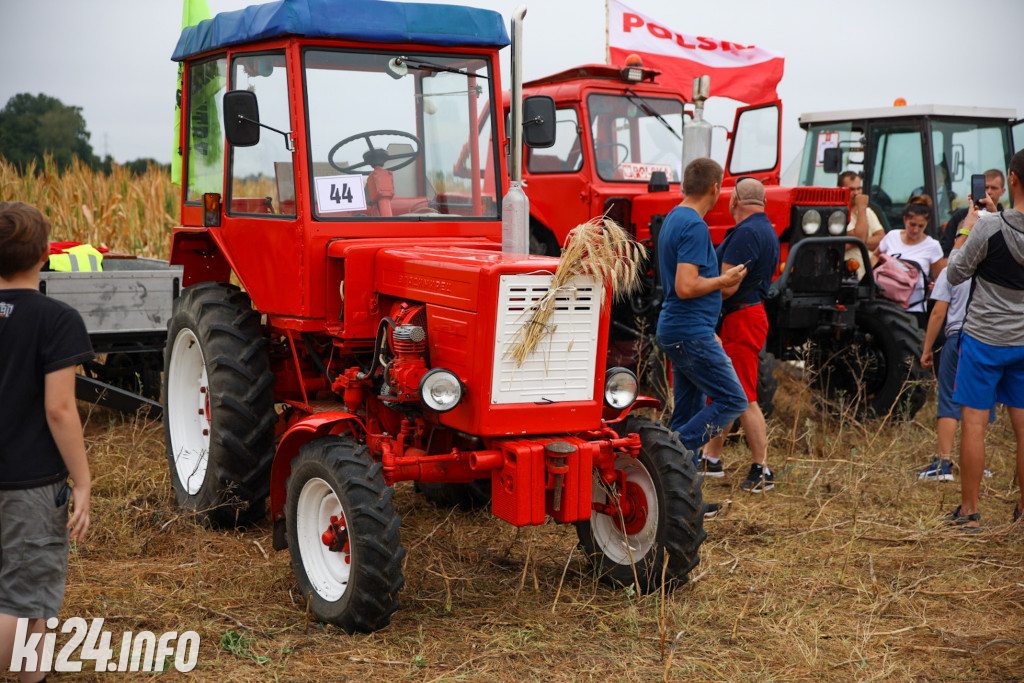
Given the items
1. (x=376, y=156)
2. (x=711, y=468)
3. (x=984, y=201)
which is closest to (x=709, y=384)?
(x=711, y=468)

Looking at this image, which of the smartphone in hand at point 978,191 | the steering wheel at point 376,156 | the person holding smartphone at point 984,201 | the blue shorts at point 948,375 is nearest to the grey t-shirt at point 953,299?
the blue shorts at point 948,375

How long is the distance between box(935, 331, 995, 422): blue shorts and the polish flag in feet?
19.1

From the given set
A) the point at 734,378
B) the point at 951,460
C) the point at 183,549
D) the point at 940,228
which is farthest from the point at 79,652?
the point at 940,228

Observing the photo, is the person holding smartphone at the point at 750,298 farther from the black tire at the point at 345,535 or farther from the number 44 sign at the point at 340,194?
the black tire at the point at 345,535

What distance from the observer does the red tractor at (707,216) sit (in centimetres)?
708

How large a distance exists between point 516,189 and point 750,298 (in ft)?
6.73

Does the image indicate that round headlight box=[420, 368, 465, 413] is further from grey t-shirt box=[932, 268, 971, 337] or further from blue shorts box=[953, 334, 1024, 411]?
grey t-shirt box=[932, 268, 971, 337]

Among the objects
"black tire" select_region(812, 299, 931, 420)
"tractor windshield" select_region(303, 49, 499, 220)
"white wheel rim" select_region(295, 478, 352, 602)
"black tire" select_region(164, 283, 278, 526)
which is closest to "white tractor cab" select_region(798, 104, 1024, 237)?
"black tire" select_region(812, 299, 931, 420)

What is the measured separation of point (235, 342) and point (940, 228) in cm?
675

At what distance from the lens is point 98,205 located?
1066cm

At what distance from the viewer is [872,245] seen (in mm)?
8234

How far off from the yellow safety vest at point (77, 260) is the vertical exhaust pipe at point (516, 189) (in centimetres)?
443

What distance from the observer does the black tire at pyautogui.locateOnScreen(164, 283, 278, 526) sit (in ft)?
15.1

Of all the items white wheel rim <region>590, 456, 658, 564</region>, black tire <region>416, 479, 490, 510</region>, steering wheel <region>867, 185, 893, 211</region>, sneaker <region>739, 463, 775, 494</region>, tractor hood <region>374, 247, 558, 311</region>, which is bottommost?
sneaker <region>739, 463, 775, 494</region>
